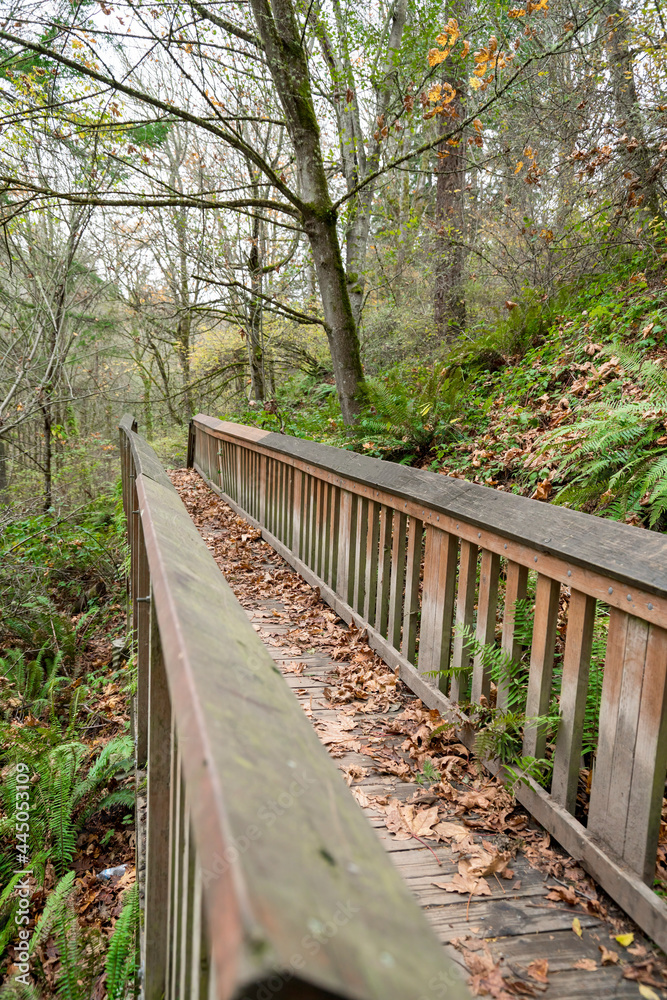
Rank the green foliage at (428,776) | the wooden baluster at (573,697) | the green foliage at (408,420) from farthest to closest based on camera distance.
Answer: the green foliage at (408,420) → the green foliage at (428,776) → the wooden baluster at (573,697)

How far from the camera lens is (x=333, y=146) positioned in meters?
11.4

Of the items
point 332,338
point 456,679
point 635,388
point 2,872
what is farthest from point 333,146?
point 2,872

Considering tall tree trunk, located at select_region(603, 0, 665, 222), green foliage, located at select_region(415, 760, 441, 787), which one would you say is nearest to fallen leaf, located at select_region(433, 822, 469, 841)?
green foliage, located at select_region(415, 760, 441, 787)

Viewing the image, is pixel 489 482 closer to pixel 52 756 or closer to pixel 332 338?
pixel 332 338

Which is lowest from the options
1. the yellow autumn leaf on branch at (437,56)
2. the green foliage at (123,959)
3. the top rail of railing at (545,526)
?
the green foliage at (123,959)

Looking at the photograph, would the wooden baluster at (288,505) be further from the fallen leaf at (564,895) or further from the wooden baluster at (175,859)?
the wooden baluster at (175,859)

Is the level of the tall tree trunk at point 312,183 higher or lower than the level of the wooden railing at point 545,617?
higher

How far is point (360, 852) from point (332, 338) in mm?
7088

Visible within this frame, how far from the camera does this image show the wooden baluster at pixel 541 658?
2.37 m

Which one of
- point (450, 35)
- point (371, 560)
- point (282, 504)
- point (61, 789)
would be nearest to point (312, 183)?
point (450, 35)

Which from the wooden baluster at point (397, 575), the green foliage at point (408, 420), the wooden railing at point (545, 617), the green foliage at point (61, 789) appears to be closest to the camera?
the wooden railing at point (545, 617)

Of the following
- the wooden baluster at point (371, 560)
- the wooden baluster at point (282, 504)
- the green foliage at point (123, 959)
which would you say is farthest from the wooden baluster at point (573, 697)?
the wooden baluster at point (282, 504)

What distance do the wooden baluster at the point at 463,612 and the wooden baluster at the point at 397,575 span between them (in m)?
0.69

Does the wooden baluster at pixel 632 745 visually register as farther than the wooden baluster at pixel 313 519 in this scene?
No
